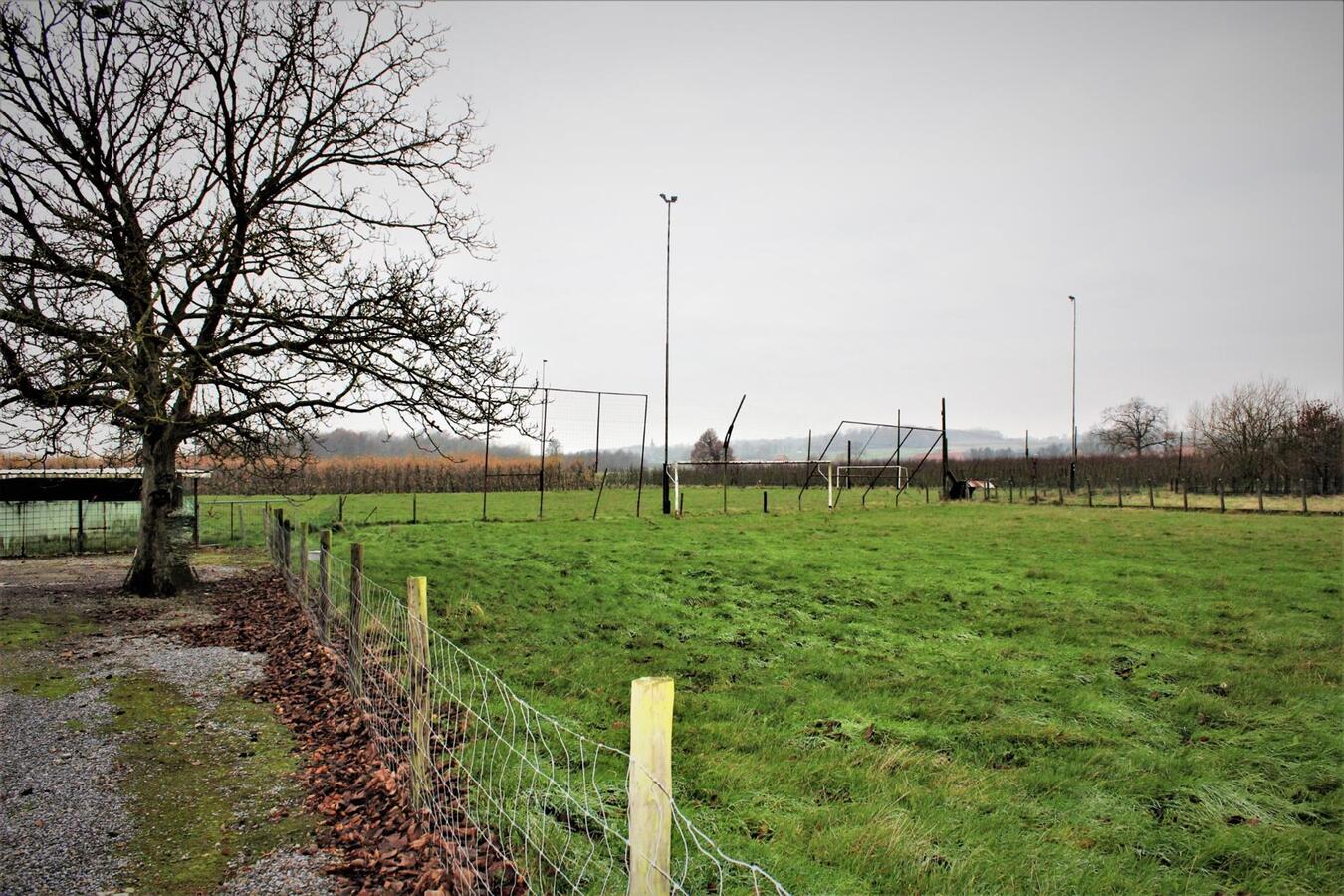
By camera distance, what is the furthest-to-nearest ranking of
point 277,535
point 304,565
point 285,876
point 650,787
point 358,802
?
point 277,535
point 304,565
point 358,802
point 285,876
point 650,787

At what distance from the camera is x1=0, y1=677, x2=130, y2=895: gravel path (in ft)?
12.9

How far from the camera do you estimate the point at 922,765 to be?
16.8 ft

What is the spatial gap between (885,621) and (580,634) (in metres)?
3.72

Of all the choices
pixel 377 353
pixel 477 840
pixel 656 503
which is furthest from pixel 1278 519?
pixel 477 840

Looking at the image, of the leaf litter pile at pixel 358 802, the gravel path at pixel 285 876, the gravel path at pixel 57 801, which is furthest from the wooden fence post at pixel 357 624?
the gravel path at pixel 285 876

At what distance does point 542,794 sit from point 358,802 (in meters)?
1.16

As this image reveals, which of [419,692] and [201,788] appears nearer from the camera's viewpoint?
[419,692]

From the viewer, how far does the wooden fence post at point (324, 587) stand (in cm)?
790

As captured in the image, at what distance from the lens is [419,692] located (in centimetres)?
453

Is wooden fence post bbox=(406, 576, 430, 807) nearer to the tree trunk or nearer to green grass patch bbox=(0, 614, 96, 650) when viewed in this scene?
green grass patch bbox=(0, 614, 96, 650)

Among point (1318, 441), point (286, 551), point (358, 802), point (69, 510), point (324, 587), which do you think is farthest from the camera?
point (1318, 441)

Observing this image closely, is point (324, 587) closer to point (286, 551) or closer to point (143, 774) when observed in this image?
point (143, 774)

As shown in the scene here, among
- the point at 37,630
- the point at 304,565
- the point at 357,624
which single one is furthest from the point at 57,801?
the point at 37,630

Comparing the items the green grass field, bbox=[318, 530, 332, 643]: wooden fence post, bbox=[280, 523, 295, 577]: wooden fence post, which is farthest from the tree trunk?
bbox=[318, 530, 332, 643]: wooden fence post
